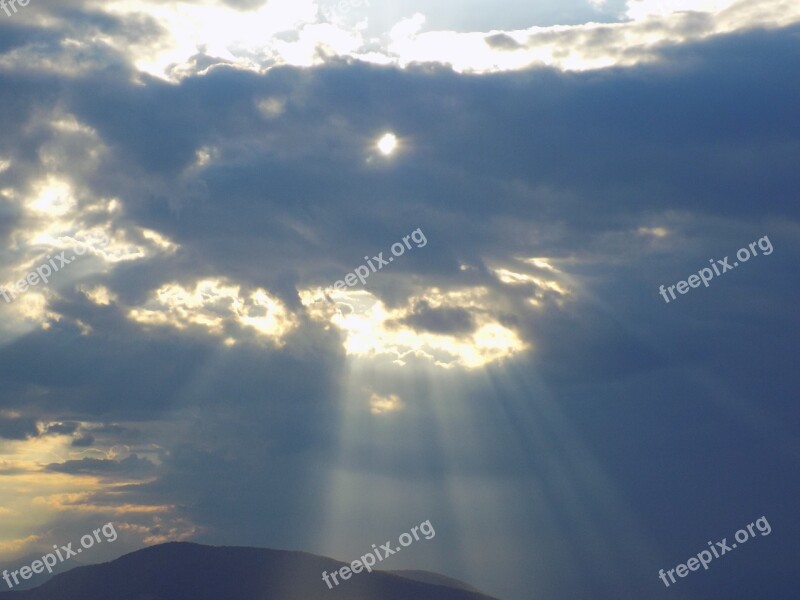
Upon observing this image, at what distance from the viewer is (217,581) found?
18575 centimetres

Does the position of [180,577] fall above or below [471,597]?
above

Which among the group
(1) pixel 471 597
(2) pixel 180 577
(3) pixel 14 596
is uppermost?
(3) pixel 14 596

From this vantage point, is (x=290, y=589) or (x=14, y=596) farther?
(x=14, y=596)

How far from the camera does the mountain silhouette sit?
180625mm

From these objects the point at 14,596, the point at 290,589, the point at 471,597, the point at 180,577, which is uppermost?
the point at 14,596

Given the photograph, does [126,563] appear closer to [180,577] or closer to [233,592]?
[180,577]

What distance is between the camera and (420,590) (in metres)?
188

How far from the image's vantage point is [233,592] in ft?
597

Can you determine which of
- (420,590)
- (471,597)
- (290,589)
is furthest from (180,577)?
(471,597)

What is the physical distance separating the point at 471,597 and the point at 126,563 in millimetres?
80665

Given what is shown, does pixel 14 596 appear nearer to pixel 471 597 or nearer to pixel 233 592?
pixel 233 592

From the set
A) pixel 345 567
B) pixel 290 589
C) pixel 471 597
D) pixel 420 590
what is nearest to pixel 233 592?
pixel 290 589

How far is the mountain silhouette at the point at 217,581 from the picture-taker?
593 ft

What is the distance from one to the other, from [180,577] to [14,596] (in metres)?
45.6
